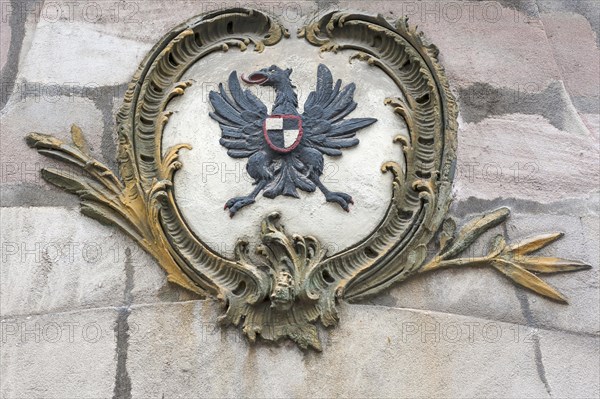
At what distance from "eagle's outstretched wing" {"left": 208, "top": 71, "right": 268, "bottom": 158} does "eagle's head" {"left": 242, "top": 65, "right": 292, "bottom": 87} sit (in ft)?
0.21

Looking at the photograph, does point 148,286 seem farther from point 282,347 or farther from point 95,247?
point 282,347

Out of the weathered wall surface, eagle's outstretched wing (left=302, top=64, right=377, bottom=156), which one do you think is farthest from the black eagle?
the weathered wall surface

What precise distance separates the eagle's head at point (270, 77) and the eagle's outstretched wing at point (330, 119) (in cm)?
14

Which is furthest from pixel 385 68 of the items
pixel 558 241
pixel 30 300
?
pixel 30 300

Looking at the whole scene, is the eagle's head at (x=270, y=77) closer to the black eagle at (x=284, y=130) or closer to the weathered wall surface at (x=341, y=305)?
the black eagle at (x=284, y=130)

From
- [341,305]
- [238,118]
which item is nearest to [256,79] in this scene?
[238,118]

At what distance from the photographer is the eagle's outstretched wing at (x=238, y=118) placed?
414 cm

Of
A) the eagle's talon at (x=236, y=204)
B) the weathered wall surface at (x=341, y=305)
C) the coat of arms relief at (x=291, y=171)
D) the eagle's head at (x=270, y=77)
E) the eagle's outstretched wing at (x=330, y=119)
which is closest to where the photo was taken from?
the weathered wall surface at (x=341, y=305)

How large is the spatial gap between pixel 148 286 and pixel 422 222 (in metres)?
1.13

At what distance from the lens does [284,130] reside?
4125 millimetres

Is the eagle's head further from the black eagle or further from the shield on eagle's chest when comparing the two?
the shield on eagle's chest

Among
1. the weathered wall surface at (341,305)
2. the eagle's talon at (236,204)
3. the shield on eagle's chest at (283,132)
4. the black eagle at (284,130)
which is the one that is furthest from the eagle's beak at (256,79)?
the eagle's talon at (236,204)

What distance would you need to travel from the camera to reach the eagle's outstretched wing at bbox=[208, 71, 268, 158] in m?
4.14

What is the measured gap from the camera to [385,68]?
4348 mm
